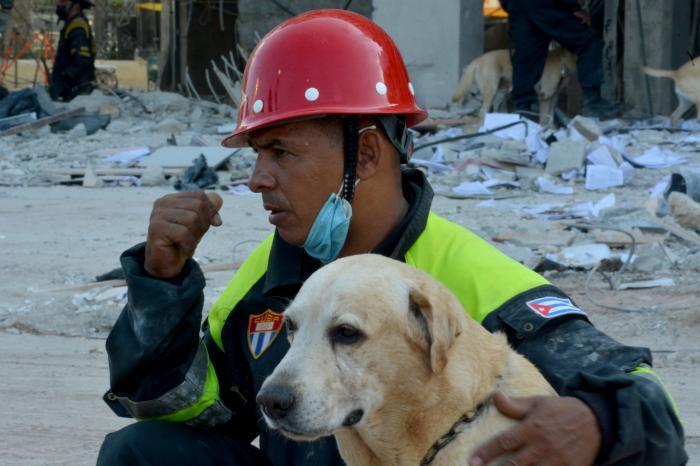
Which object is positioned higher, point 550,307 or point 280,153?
point 280,153

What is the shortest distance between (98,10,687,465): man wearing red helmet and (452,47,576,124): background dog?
39.3ft

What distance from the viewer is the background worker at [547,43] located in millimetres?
14305

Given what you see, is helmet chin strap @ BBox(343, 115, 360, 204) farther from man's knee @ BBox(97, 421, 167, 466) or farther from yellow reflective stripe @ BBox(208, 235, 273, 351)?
man's knee @ BBox(97, 421, 167, 466)

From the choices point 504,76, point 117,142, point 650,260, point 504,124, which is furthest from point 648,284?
point 117,142

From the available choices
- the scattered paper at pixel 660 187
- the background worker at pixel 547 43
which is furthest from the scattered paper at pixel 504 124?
the scattered paper at pixel 660 187

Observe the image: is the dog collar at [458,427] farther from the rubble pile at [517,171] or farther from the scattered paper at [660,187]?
the scattered paper at [660,187]

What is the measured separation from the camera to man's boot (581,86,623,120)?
15.0 metres

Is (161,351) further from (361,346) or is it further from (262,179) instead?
(361,346)

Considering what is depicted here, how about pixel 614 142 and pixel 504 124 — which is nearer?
pixel 614 142

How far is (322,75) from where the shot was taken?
3.17m

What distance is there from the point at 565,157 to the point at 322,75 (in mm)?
8698

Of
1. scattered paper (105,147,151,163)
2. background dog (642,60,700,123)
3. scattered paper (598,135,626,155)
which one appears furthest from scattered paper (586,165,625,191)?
scattered paper (105,147,151,163)

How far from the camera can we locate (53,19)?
33.2m

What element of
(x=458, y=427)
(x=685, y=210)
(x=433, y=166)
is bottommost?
(x=433, y=166)
